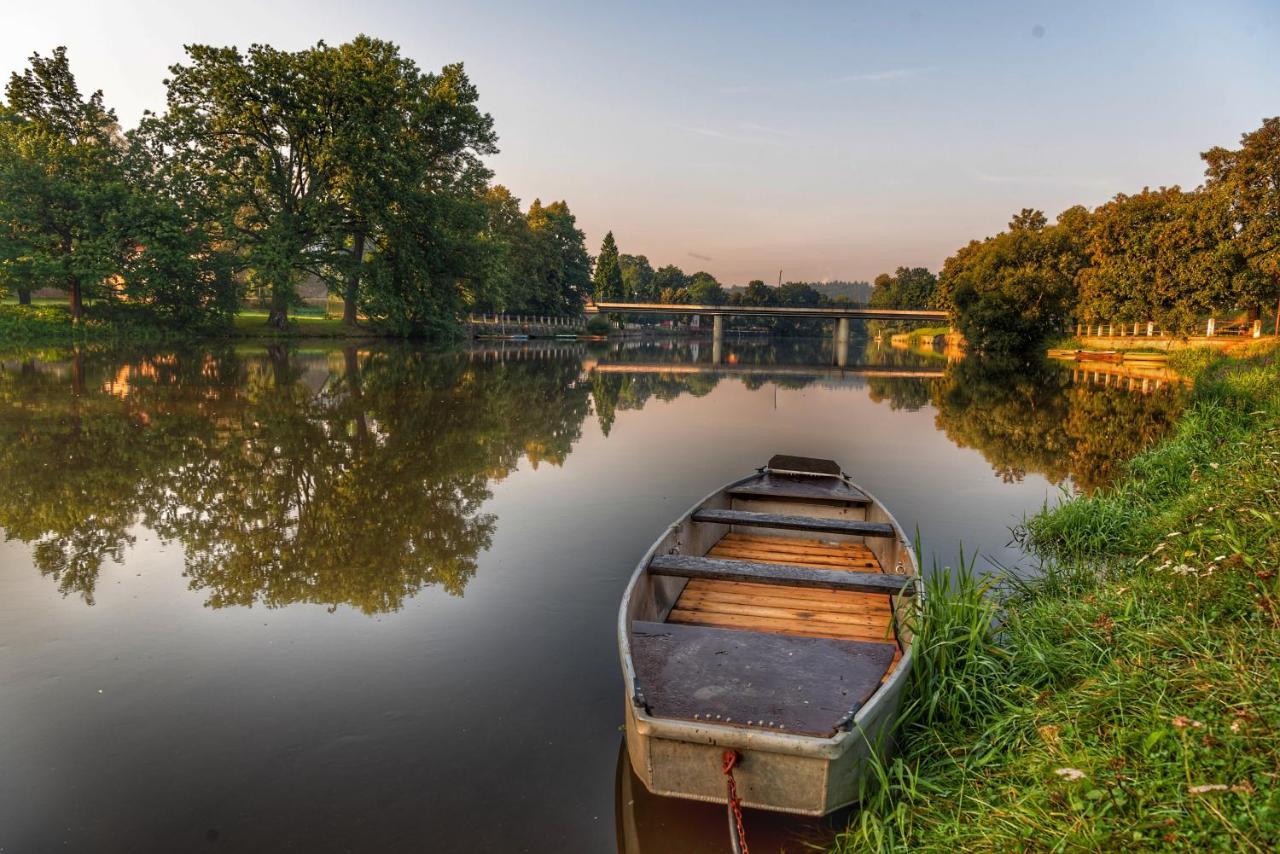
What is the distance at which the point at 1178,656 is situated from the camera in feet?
15.2

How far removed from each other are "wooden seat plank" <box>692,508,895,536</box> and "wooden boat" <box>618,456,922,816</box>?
17mm

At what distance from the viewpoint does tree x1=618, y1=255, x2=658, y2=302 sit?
162 metres

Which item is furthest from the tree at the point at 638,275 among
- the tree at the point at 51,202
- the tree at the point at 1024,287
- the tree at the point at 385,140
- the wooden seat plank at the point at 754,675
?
the wooden seat plank at the point at 754,675

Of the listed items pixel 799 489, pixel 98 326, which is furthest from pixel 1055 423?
pixel 98 326

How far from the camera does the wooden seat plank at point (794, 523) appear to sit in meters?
7.87

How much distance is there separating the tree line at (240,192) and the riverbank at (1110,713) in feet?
154

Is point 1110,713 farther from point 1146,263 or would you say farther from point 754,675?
point 1146,263

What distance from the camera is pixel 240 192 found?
46.6 meters

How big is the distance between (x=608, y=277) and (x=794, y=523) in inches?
4364

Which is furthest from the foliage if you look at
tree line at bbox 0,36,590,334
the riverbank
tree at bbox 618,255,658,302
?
the riverbank

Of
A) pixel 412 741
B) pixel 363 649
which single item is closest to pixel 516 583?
pixel 363 649

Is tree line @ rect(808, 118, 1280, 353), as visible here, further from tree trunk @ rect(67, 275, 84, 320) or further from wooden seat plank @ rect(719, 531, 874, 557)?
tree trunk @ rect(67, 275, 84, 320)

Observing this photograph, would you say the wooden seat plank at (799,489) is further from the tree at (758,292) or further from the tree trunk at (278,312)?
the tree at (758,292)

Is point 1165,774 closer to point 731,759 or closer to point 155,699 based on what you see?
point 731,759
